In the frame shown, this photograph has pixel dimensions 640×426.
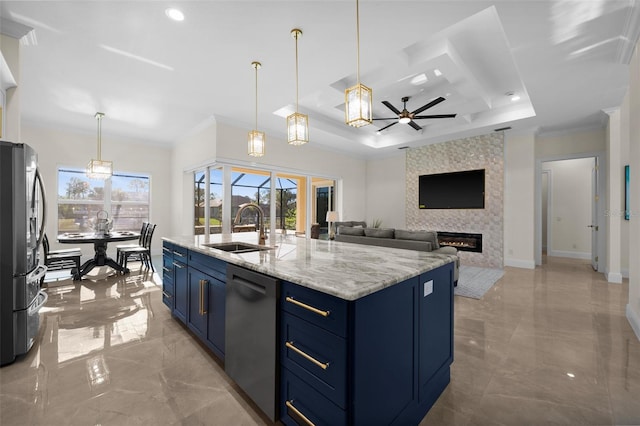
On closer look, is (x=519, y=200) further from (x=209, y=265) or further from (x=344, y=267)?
(x=209, y=265)

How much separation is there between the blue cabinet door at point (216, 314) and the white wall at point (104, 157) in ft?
16.5

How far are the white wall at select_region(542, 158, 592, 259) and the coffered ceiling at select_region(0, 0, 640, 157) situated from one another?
2.34m

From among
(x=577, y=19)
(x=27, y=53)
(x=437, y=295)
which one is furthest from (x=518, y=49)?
(x=27, y=53)

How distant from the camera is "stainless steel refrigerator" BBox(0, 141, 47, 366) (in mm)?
2061

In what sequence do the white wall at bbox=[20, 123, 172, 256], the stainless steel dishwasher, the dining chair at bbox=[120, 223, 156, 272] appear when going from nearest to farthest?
1. the stainless steel dishwasher
2. the dining chair at bbox=[120, 223, 156, 272]
3. the white wall at bbox=[20, 123, 172, 256]

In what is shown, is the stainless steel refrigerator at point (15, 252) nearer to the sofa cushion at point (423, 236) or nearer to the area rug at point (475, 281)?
the sofa cushion at point (423, 236)

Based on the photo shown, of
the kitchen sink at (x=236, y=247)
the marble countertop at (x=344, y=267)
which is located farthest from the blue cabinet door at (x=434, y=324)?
the kitchen sink at (x=236, y=247)

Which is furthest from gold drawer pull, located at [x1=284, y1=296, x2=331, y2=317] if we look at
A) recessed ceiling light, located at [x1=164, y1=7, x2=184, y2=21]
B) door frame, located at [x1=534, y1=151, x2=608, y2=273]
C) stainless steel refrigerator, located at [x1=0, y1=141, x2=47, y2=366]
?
door frame, located at [x1=534, y1=151, x2=608, y2=273]

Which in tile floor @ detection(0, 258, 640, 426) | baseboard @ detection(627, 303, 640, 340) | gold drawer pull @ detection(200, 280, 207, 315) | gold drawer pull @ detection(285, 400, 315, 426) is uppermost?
gold drawer pull @ detection(200, 280, 207, 315)

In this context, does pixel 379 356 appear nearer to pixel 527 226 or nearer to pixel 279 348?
pixel 279 348

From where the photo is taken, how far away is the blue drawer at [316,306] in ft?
3.72

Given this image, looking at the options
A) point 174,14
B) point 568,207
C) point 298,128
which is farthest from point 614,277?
point 174,14

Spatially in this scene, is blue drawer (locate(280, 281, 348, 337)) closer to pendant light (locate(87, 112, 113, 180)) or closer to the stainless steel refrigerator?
the stainless steel refrigerator

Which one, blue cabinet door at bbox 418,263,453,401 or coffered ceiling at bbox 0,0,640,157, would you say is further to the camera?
coffered ceiling at bbox 0,0,640,157
